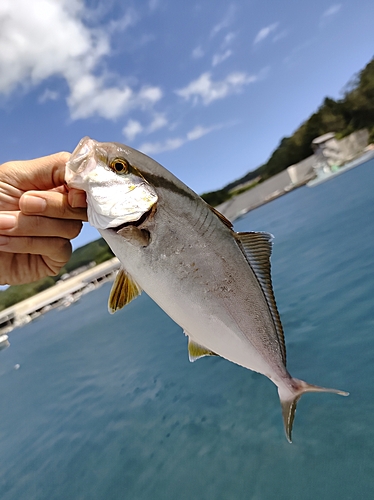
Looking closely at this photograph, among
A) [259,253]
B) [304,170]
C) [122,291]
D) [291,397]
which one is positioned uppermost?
[122,291]

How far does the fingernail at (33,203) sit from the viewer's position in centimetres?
201

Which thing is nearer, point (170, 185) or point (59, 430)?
point (170, 185)

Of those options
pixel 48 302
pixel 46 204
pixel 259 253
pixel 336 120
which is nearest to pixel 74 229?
pixel 46 204

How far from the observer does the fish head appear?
5.41 ft

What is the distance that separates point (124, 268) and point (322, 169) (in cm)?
4189

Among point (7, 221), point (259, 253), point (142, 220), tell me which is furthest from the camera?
point (7, 221)

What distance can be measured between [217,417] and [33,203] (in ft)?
14.6

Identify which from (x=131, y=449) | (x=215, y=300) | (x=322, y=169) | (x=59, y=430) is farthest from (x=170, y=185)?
(x=322, y=169)

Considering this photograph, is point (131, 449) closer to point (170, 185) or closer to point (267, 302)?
point (267, 302)

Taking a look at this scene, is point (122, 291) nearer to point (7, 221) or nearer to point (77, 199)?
point (77, 199)

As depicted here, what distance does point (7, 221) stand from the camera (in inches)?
82.8

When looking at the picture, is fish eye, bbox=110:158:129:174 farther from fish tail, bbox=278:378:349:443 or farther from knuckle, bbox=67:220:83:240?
fish tail, bbox=278:378:349:443

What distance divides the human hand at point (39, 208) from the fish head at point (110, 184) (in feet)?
1.06

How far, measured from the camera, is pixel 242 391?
5.64 meters
